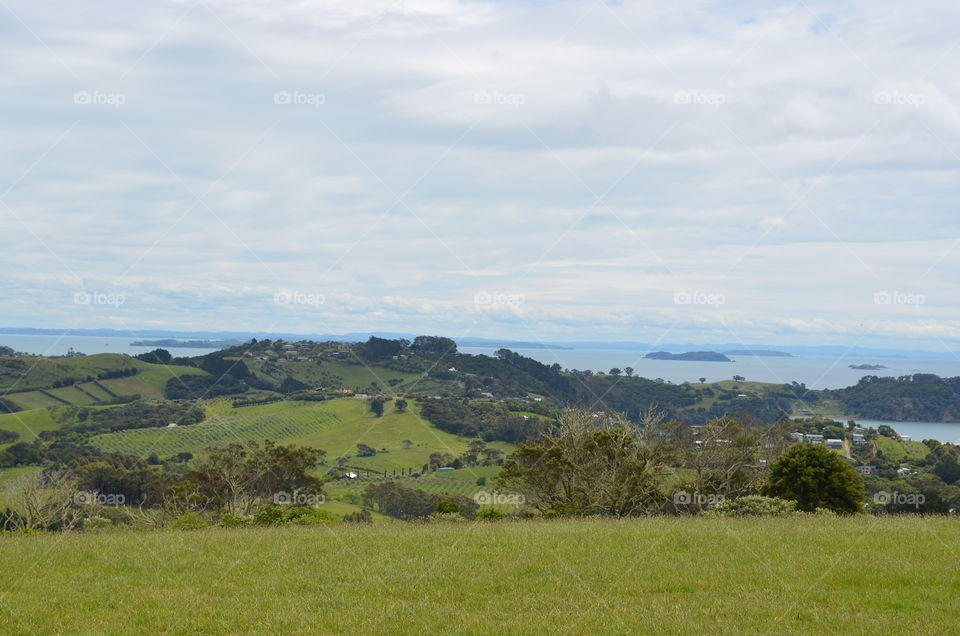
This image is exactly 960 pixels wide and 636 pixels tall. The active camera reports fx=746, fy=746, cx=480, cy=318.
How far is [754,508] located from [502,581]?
15.0 meters

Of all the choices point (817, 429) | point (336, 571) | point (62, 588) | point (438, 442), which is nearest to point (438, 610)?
point (336, 571)

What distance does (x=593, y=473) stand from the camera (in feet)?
122

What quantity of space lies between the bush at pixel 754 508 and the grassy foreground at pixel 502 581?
443cm

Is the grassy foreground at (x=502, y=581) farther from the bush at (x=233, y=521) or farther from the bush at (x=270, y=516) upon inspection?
the bush at (x=233, y=521)

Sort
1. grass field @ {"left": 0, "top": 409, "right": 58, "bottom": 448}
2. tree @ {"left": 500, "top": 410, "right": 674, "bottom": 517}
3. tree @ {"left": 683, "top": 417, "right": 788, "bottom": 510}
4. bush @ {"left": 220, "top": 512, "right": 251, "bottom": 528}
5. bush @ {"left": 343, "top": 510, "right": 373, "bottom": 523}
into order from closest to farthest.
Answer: bush @ {"left": 220, "top": 512, "right": 251, "bottom": 528} → bush @ {"left": 343, "top": 510, "right": 373, "bottom": 523} → tree @ {"left": 500, "top": 410, "right": 674, "bottom": 517} → tree @ {"left": 683, "top": 417, "right": 788, "bottom": 510} → grass field @ {"left": 0, "top": 409, "right": 58, "bottom": 448}

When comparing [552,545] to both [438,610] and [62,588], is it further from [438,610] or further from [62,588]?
[62,588]

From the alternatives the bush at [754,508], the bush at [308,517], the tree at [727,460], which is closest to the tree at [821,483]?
the bush at [754,508]

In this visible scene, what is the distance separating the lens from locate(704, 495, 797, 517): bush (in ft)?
81.3

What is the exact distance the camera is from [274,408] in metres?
165

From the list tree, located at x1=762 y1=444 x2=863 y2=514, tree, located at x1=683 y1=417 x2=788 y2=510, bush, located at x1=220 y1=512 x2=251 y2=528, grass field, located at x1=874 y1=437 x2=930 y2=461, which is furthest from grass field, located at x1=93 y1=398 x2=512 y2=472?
bush, located at x1=220 y1=512 x2=251 y2=528

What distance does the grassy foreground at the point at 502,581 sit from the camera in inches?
439

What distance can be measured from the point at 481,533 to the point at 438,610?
810 cm

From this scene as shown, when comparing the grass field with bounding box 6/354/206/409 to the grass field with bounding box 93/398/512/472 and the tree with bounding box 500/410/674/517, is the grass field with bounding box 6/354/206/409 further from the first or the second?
the tree with bounding box 500/410/674/517

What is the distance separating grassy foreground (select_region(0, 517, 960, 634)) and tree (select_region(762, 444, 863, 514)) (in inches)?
337
